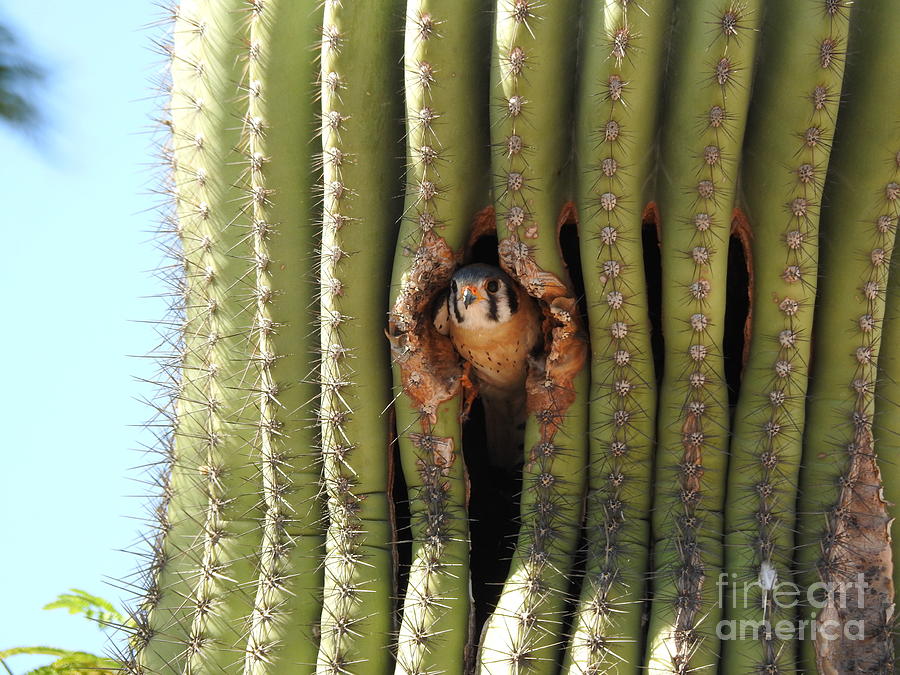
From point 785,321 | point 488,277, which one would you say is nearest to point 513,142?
point 488,277

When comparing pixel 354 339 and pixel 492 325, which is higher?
pixel 492 325

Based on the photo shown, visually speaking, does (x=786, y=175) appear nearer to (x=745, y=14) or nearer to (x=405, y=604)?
(x=745, y=14)

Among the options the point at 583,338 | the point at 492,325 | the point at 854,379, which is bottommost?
the point at 854,379

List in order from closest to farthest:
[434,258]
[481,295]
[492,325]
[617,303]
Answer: [617,303]
[434,258]
[481,295]
[492,325]

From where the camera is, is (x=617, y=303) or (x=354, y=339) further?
(x=354, y=339)

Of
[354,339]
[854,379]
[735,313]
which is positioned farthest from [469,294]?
[854,379]

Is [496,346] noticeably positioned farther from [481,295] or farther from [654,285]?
[654,285]

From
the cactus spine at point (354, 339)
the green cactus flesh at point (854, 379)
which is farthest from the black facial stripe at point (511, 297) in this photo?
the green cactus flesh at point (854, 379)

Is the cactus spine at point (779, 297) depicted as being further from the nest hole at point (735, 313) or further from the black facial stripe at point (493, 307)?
the black facial stripe at point (493, 307)
